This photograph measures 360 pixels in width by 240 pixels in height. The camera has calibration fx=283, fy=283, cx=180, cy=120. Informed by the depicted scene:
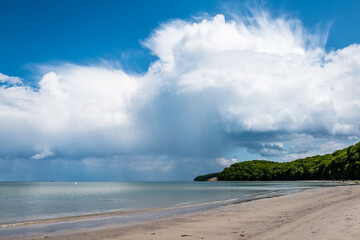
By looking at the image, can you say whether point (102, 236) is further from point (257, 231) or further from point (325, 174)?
point (325, 174)

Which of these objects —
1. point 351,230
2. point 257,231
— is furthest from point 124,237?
point 351,230

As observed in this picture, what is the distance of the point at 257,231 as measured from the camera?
16031mm

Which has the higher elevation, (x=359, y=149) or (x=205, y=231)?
(x=359, y=149)

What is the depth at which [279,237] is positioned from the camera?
13.6m

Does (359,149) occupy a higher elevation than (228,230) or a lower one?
higher

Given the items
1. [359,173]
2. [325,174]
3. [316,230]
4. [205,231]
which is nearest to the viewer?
[316,230]

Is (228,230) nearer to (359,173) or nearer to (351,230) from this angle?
(351,230)

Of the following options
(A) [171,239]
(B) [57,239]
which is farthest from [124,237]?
(B) [57,239]

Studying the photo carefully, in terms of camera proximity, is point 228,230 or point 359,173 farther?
point 359,173

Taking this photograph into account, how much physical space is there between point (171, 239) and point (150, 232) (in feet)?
9.55

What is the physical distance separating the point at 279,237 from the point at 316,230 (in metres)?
2.63

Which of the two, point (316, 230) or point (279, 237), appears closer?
point (279, 237)

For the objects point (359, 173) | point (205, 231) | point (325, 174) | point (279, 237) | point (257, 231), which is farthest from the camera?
point (325, 174)

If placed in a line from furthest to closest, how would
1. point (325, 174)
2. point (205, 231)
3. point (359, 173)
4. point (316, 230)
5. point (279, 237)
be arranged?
point (325, 174), point (359, 173), point (205, 231), point (316, 230), point (279, 237)
